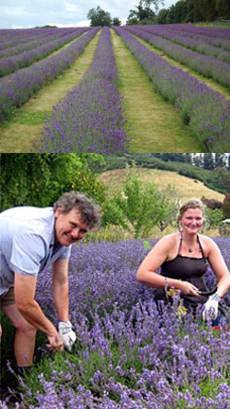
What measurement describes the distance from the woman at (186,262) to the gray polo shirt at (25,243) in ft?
1.79

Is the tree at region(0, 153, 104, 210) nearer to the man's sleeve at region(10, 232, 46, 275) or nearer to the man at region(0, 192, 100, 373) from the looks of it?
the man at region(0, 192, 100, 373)

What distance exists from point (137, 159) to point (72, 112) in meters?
2.53

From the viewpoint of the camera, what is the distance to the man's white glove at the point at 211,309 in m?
2.13

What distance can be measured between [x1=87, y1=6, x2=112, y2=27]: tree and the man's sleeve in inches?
69.9

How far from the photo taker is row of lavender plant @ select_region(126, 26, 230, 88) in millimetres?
4363

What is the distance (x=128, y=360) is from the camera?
6.13 feet

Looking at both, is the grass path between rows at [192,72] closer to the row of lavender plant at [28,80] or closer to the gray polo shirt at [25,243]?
the row of lavender plant at [28,80]

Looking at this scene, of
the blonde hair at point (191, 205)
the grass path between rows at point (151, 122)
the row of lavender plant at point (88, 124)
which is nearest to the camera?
the blonde hair at point (191, 205)

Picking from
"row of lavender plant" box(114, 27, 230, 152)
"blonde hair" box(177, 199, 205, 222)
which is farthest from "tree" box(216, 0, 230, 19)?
"blonde hair" box(177, 199, 205, 222)

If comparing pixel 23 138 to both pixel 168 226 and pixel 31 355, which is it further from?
pixel 168 226

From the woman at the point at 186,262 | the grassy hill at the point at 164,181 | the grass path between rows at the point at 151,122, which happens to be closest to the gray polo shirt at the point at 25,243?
the woman at the point at 186,262

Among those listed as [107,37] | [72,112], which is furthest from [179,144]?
[107,37]

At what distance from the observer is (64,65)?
241 inches

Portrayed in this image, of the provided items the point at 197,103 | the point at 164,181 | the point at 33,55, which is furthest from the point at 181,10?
the point at 164,181
